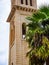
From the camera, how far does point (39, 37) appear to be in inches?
749

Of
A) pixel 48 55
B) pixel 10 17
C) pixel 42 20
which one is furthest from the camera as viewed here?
pixel 10 17

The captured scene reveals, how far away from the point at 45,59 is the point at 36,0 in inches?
753

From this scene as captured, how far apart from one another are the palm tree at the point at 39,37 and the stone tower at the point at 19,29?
12.4m

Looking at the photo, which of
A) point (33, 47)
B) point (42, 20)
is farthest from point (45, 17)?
point (33, 47)

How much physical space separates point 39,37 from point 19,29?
47.0 ft

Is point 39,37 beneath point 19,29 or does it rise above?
above

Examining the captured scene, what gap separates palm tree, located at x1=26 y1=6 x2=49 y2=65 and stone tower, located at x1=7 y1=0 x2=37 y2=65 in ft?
40.8

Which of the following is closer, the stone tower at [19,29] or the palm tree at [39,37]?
the palm tree at [39,37]

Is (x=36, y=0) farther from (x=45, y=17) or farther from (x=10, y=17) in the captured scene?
(x=45, y=17)

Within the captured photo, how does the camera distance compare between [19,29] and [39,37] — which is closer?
[39,37]

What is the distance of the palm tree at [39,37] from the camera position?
Result: 1822 centimetres

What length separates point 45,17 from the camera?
777 inches

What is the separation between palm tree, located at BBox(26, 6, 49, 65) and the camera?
18219 mm

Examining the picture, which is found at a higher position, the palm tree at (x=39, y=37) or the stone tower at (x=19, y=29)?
the palm tree at (x=39, y=37)
